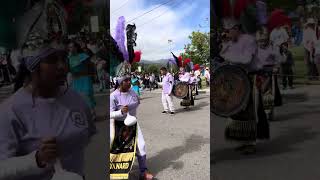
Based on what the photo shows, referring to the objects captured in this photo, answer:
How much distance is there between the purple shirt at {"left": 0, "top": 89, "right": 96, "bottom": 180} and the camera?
7.27ft

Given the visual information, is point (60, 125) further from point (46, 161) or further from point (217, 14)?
point (217, 14)

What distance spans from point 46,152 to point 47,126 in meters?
0.14

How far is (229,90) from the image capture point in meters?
2.79

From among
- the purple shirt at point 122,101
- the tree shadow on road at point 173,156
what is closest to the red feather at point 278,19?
the purple shirt at point 122,101

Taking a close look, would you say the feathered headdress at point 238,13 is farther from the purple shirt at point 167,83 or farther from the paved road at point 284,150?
the purple shirt at point 167,83

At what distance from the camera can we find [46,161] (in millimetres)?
2238

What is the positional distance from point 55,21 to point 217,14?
100 cm

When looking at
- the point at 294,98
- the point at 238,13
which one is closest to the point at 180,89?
the point at 294,98

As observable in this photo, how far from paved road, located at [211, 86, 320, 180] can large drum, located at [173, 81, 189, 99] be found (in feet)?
28.8

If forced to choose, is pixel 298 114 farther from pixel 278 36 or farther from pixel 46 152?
pixel 46 152

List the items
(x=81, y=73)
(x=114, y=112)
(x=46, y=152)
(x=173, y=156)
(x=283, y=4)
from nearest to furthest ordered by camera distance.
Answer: (x=46, y=152) → (x=81, y=73) → (x=283, y=4) → (x=114, y=112) → (x=173, y=156)

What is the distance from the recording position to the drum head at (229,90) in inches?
110

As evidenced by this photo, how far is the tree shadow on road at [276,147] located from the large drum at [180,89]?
8.79 meters

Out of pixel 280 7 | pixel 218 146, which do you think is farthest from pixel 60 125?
pixel 280 7
